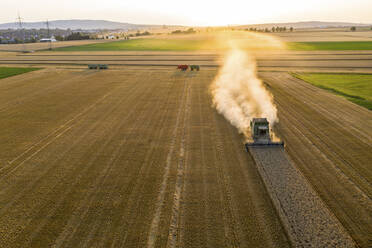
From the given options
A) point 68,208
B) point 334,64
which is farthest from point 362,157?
point 334,64

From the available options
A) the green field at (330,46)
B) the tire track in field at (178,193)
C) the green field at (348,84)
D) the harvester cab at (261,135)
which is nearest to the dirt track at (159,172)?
the tire track in field at (178,193)

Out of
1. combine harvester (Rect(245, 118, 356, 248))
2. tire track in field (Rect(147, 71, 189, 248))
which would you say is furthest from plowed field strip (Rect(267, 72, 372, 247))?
tire track in field (Rect(147, 71, 189, 248))

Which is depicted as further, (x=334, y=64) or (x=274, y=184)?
(x=334, y=64)

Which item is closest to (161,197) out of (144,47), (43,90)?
(43,90)

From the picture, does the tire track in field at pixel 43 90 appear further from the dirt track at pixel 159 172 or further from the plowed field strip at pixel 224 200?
the plowed field strip at pixel 224 200

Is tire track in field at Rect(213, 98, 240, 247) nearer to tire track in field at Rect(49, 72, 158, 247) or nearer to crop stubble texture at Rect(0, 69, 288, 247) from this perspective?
crop stubble texture at Rect(0, 69, 288, 247)

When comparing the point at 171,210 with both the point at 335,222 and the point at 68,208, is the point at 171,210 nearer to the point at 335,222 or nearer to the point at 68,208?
the point at 68,208

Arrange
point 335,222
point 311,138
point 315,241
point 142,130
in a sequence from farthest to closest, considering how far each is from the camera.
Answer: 1. point 142,130
2. point 311,138
3. point 335,222
4. point 315,241
